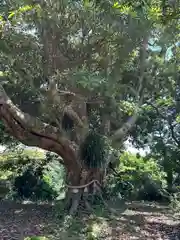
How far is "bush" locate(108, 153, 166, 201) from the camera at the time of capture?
50.4 feet

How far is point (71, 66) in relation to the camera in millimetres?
8609

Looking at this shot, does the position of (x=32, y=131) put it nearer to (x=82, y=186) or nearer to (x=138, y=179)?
(x=82, y=186)

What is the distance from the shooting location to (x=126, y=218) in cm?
1032

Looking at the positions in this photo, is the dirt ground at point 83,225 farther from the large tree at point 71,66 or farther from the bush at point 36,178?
the bush at point 36,178

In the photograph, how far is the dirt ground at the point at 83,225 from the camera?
25.0 ft

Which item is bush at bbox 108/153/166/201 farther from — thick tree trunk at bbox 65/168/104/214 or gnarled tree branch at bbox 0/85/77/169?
gnarled tree branch at bbox 0/85/77/169

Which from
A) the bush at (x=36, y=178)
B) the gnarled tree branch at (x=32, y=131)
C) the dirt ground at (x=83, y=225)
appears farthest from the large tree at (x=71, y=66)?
the bush at (x=36, y=178)

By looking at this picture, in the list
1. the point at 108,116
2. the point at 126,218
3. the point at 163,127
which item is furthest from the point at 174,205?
the point at 163,127

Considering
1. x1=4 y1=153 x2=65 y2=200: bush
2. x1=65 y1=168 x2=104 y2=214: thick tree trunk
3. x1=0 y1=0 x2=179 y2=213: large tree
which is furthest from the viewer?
x1=4 y1=153 x2=65 y2=200: bush

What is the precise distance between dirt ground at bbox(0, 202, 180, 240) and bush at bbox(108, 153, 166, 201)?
368 cm

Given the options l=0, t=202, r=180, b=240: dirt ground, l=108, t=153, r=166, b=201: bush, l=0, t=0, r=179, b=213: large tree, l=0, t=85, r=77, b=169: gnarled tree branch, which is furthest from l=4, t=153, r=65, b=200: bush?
l=0, t=85, r=77, b=169: gnarled tree branch

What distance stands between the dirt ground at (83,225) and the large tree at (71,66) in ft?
3.35

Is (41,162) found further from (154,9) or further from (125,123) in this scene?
(154,9)

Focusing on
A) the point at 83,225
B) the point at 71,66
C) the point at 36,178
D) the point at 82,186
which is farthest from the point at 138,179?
the point at 71,66
